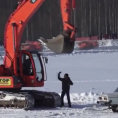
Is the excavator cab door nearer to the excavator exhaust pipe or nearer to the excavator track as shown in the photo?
the excavator track

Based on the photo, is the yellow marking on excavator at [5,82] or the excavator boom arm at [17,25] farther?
the excavator boom arm at [17,25]

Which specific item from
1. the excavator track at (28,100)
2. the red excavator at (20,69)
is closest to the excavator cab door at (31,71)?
the red excavator at (20,69)

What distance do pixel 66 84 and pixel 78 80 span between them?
883 centimetres

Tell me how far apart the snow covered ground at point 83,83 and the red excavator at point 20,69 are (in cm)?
47

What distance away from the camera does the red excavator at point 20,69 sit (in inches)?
662

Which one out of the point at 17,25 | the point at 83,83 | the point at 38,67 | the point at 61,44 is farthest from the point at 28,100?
the point at 83,83

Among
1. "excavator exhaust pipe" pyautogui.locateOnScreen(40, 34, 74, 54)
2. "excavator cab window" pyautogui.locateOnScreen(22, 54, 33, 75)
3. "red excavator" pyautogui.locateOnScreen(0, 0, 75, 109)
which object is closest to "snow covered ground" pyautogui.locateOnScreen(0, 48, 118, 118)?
"red excavator" pyautogui.locateOnScreen(0, 0, 75, 109)

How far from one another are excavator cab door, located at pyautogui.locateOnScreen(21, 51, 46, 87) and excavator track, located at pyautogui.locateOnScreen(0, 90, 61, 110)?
13.2 inches

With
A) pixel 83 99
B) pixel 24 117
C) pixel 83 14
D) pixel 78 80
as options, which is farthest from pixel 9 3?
pixel 24 117

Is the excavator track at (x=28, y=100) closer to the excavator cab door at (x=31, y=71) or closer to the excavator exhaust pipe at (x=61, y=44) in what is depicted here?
the excavator cab door at (x=31, y=71)

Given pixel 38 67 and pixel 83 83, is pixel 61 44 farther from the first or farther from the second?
pixel 83 83

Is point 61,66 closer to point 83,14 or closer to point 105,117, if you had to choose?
point 105,117

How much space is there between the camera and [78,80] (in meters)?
26.7

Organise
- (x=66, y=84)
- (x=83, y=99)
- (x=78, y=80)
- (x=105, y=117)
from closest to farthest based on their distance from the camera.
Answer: (x=105, y=117) < (x=66, y=84) < (x=83, y=99) < (x=78, y=80)
